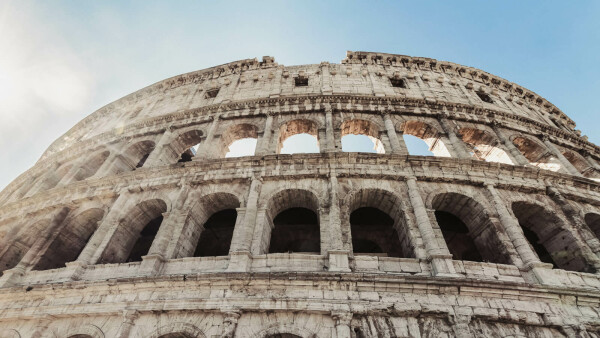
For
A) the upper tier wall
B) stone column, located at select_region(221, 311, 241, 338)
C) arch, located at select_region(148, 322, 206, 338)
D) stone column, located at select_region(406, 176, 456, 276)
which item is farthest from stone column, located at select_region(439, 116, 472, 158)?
arch, located at select_region(148, 322, 206, 338)

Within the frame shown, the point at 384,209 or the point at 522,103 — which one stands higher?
the point at 522,103

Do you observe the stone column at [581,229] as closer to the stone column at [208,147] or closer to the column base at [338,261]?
the column base at [338,261]

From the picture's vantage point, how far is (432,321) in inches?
243

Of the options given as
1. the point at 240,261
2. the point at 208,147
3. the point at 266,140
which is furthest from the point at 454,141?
the point at 208,147

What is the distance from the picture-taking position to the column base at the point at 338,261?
6.88 meters

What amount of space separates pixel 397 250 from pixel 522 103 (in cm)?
1313

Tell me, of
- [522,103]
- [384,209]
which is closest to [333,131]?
[384,209]

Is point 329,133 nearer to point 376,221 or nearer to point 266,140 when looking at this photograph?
point 266,140

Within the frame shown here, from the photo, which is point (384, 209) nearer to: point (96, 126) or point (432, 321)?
point (432, 321)

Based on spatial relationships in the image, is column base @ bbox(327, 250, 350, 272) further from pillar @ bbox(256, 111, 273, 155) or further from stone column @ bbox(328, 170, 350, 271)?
pillar @ bbox(256, 111, 273, 155)

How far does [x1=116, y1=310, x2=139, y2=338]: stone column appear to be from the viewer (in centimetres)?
639

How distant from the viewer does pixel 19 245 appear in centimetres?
1071

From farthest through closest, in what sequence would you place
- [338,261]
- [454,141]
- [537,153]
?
[537,153] < [454,141] < [338,261]

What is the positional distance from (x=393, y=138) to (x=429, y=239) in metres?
4.49
